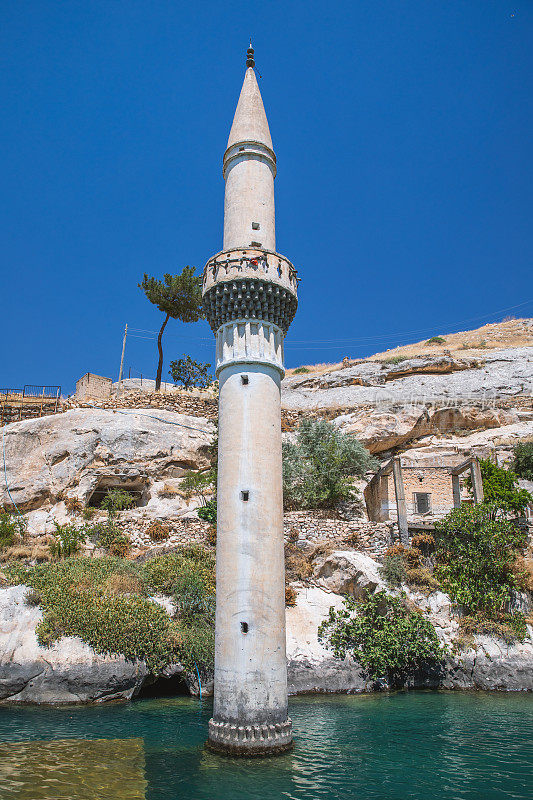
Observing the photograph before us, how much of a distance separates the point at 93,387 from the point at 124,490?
1179 centimetres

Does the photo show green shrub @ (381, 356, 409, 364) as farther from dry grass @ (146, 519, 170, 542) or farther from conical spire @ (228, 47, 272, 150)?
conical spire @ (228, 47, 272, 150)

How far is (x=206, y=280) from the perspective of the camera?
14094 mm

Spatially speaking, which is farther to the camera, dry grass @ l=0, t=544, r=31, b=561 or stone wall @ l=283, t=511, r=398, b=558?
stone wall @ l=283, t=511, r=398, b=558

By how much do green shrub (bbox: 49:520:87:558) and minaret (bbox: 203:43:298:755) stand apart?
1060 centimetres

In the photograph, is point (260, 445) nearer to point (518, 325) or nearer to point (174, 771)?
point (174, 771)

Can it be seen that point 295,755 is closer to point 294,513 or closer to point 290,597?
point 290,597

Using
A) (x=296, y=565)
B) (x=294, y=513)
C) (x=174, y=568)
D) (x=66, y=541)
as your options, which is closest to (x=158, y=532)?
(x=66, y=541)

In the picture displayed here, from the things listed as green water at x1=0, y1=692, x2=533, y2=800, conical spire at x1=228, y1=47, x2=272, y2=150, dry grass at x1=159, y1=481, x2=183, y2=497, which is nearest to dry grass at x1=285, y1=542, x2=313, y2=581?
green water at x1=0, y1=692, x2=533, y2=800

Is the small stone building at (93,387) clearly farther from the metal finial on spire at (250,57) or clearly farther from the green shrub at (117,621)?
the metal finial on spire at (250,57)

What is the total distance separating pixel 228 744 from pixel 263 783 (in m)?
1.45

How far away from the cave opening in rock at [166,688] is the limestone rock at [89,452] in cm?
939

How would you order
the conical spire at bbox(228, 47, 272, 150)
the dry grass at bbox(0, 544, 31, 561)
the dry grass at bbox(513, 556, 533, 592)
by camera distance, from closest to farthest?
the conical spire at bbox(228, 47, 272, 150), the dry grass at bbox(513, 556, 533, 592), the dry grass at bbox(0, 544, 31, 561)

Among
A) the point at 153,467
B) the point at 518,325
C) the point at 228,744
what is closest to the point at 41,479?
the point at 153,467

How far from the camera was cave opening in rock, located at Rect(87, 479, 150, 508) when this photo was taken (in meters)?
25.2
